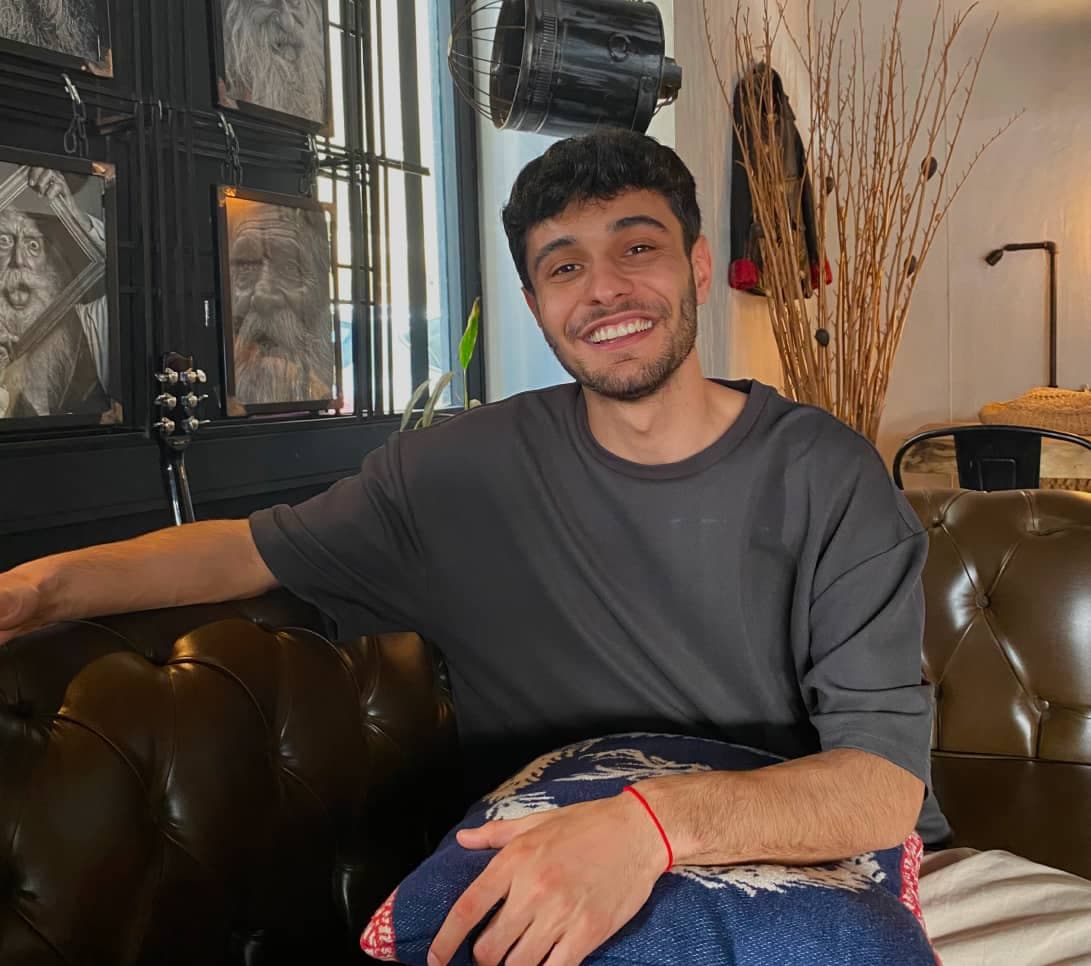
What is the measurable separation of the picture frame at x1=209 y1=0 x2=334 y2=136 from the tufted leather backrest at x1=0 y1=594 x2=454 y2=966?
1307 millimetres

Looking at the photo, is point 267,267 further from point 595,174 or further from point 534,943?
point 534,943

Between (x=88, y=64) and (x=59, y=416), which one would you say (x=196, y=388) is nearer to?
(x=59, y=416)

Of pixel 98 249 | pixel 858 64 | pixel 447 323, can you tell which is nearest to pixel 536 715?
pixel 98 249

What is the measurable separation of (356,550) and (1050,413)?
8.89 feet

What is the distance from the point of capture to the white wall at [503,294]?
10.5 ft

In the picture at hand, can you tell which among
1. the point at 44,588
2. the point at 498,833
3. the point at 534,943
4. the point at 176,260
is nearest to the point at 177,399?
the point at 176,260

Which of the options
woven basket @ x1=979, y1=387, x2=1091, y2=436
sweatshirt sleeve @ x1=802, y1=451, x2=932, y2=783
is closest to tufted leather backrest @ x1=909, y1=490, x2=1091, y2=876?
sweatshirt sleeve @ x1=802, y1=451, x2=932, y2=783

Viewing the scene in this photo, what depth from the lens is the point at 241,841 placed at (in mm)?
1037

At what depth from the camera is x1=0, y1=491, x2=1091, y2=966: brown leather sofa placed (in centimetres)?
90

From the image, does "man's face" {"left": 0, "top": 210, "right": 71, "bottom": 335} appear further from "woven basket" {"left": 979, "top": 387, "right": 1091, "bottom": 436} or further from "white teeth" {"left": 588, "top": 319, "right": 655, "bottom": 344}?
"woven basket" {"left": 979, "top": 387, "right": 1091, "bottom": 436}

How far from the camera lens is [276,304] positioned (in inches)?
90.0

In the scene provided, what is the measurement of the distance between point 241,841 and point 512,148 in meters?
2.52

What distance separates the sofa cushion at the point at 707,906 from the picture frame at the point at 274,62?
1642 mm

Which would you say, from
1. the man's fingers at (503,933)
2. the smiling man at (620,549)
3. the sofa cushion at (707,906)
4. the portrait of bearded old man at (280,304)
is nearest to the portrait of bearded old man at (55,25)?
the portrait of bearded old man at (280,304)
